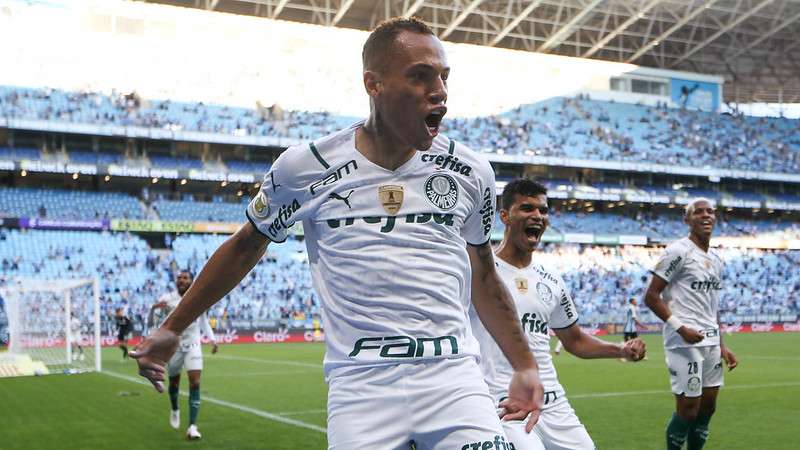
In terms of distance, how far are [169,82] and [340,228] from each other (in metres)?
55.7

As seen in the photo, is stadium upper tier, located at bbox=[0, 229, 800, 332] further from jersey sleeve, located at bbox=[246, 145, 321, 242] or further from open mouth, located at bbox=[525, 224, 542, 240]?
jersey sleeve, located at bbox=[246, 145, 321, 242]

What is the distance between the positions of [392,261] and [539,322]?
101 inches

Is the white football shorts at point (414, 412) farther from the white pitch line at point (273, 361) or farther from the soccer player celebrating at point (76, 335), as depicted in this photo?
the soccer player celebrating at point (76, 335)

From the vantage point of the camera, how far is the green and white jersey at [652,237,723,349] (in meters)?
8.37

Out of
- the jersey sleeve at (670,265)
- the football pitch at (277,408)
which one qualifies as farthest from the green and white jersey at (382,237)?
the football pitch at (277,408)

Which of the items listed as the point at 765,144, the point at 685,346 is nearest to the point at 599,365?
the point at 685,346

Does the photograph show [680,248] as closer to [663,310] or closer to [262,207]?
[663,310]

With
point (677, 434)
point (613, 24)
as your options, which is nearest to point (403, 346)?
point (677, 434)

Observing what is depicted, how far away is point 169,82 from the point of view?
56.1 m

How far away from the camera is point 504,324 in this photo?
3.48 meters

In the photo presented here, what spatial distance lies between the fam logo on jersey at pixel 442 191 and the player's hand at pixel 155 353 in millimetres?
1081

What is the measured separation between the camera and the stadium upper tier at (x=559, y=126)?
5237cm

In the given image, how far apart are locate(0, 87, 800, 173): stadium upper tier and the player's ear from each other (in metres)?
51.0

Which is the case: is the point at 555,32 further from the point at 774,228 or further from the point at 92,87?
the point at 92,87
